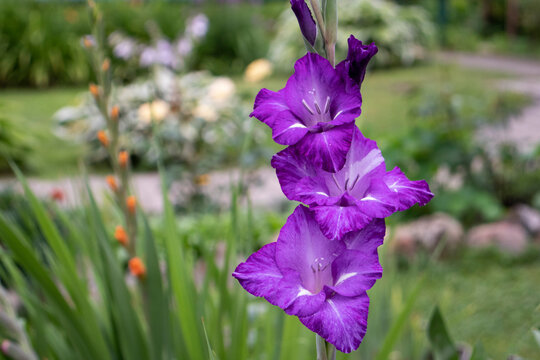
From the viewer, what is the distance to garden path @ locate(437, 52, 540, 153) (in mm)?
5515

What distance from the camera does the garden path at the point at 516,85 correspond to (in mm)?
5515

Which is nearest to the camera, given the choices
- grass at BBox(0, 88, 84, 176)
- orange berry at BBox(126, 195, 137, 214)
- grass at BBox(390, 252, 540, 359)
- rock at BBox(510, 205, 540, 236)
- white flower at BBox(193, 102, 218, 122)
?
orange berry at BBox(126, 195, 137, 214)

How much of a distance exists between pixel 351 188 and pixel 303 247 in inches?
3.0

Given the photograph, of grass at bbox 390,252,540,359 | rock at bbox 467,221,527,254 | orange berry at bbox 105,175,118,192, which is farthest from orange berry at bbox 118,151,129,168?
rock at bbox 467,221,527,254

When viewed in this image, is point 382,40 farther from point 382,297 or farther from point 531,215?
point 382,297

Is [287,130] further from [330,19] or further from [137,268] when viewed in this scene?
[137,268]

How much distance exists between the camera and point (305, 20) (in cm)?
52

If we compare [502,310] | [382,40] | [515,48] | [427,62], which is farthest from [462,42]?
[502,310]

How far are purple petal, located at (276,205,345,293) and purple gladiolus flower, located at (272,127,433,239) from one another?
0.02 metres

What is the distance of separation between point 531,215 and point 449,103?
1.06 m

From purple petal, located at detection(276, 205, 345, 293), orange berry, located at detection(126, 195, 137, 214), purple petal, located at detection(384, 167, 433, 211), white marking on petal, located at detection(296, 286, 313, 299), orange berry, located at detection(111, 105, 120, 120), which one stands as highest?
purple petal, located at detection(384, 167, 433, 211)

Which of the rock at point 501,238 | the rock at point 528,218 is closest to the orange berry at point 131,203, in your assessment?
the rock at point 501,238

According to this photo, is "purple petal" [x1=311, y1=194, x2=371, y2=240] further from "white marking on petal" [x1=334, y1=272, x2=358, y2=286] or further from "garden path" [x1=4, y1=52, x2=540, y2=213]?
"garden path" [x1=4, y1=52, x2=540, y2=213]

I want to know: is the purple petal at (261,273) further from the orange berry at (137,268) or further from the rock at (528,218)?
the rock at (528,218)
